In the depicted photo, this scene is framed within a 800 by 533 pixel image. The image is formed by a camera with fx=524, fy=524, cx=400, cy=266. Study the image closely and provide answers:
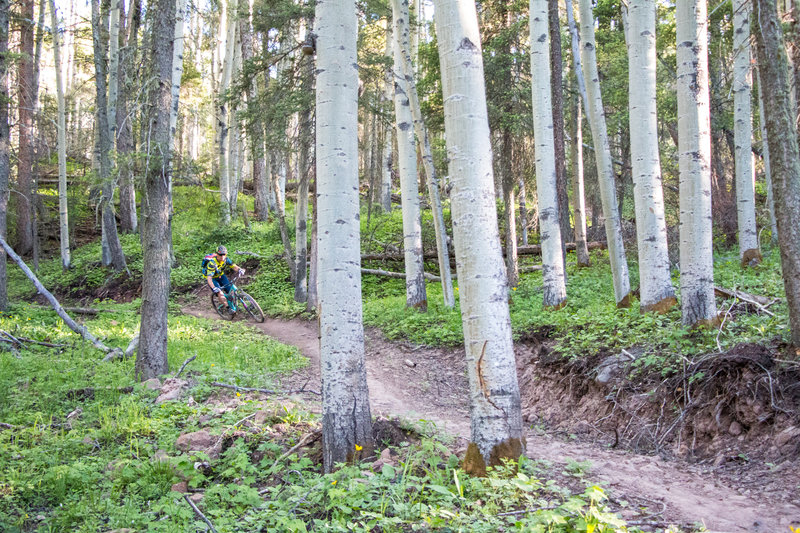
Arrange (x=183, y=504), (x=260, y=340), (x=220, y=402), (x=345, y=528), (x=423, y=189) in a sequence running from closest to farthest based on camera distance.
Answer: (x=345, y=528) → (x=183, y=504) → (x=220, y=402) → (x=260, y=340) → (x=423, y=189)

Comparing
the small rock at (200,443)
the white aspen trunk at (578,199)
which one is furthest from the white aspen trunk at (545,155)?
the small rock at (200,443)

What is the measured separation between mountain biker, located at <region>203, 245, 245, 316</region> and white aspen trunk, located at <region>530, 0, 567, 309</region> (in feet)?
25.6

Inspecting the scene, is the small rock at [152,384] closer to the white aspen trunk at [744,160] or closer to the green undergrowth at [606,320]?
the green undergrowth at [606,320]

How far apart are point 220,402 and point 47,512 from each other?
7.43ft

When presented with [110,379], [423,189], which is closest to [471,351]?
[110,379]

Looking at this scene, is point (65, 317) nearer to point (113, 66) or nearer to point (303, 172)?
point (303, 172)

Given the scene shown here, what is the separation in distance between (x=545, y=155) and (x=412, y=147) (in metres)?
2.82

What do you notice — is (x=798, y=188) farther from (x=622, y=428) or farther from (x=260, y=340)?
(x=260, y=340)

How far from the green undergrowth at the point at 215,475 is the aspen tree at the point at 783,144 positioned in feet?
9.17

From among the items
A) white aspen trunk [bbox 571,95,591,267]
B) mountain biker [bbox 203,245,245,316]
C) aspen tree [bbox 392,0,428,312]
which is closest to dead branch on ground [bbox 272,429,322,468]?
aspen tree [bbox 392,0,428,312]

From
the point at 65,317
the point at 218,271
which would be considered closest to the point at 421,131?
the point at 218,271

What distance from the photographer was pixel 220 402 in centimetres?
627

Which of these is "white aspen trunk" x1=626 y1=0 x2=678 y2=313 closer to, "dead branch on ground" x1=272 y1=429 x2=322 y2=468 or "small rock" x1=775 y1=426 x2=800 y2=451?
"small rock" x1=775 y1=426 x2=800 y2=451

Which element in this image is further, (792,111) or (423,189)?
(423,189)
